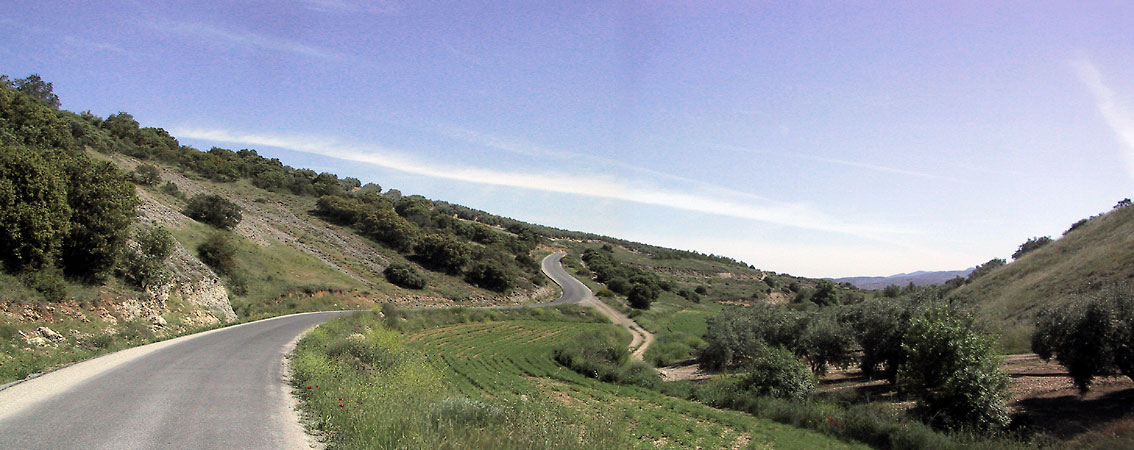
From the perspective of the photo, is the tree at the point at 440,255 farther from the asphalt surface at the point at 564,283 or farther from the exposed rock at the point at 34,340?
the exposed rock at the point at 34,340

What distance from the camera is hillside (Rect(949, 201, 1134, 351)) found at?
28.7m

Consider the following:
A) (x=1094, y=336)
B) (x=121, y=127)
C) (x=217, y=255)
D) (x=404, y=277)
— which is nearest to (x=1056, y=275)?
(x=1094, y=336)

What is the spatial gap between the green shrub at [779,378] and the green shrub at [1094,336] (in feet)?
30.0

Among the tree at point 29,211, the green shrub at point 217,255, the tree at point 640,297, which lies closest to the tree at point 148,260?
the tree at point 29,211

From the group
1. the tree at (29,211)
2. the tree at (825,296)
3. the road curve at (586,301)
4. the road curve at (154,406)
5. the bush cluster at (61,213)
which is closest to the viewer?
the road curve at (154,406)

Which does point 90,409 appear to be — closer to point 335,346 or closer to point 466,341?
point 335,346

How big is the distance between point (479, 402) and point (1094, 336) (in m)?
20.3

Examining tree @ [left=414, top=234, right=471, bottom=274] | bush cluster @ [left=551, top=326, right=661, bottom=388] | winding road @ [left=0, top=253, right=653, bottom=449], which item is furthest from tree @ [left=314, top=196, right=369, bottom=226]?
winding road @ [left=0, top=253, right=653, bottom=449]

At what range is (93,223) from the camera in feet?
75.8

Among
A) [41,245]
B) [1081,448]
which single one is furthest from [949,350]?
[41,245]

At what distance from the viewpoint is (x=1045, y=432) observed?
17.6m

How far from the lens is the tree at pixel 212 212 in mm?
49625

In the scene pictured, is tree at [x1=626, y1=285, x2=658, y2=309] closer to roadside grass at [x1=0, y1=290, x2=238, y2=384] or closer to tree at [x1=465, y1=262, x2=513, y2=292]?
tree at [x1=465, y1=262, x2=513, y2=292]

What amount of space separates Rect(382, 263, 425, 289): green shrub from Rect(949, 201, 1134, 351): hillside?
4961 centimetres
